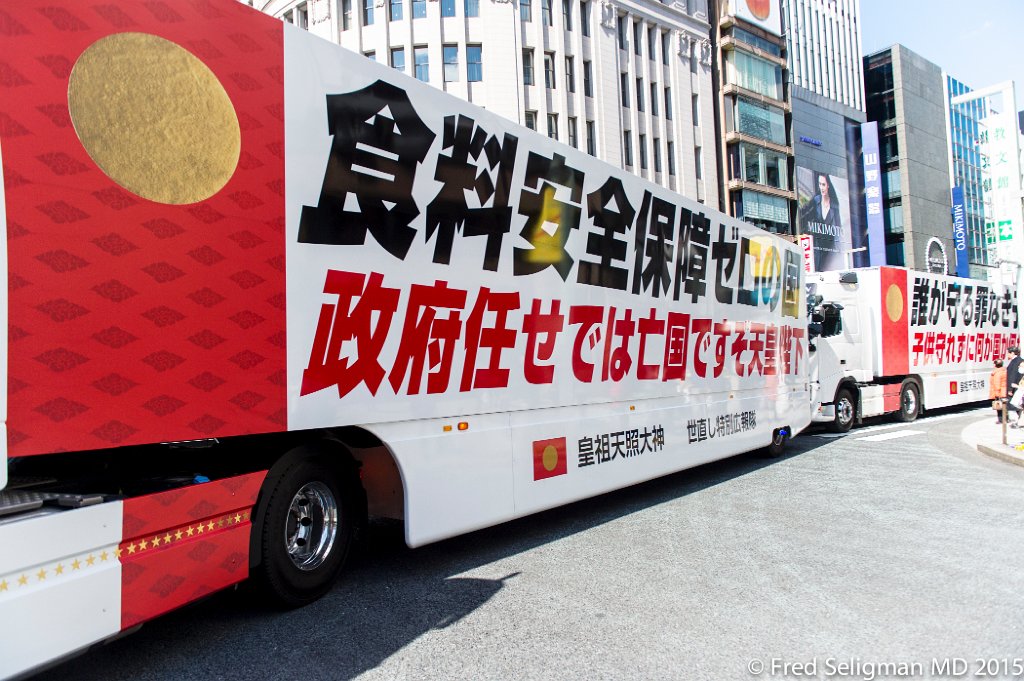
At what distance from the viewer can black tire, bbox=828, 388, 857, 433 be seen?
554 inches

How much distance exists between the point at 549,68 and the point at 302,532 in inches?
1355

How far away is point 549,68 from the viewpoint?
116 feet

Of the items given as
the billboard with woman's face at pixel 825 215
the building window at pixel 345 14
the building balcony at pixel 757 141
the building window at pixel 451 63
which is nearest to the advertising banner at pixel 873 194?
the billboard with woman's face at pixel 825 215

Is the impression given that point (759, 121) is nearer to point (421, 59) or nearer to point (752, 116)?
point (752, 116)

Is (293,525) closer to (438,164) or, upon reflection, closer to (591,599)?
(591,599)

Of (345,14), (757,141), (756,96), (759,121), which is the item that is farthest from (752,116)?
(345,14)

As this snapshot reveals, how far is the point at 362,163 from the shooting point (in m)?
4.52

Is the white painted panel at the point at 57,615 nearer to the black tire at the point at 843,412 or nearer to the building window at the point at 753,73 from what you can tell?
the black tire at the point at 843,412

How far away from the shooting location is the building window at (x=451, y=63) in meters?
33.3

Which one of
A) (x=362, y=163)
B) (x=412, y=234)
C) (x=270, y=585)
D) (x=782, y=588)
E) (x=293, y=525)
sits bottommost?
(x=782, y=588)

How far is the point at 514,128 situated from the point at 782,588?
13.1 feet

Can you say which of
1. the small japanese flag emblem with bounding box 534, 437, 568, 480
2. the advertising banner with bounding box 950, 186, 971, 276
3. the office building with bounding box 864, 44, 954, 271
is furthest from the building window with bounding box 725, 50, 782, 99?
the small japanese flag emblem with bounding box 534, 437, 568, 480

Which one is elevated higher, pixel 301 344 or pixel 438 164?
pixel 438 164

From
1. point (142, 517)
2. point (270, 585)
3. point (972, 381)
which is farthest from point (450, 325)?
point (972, 381)
